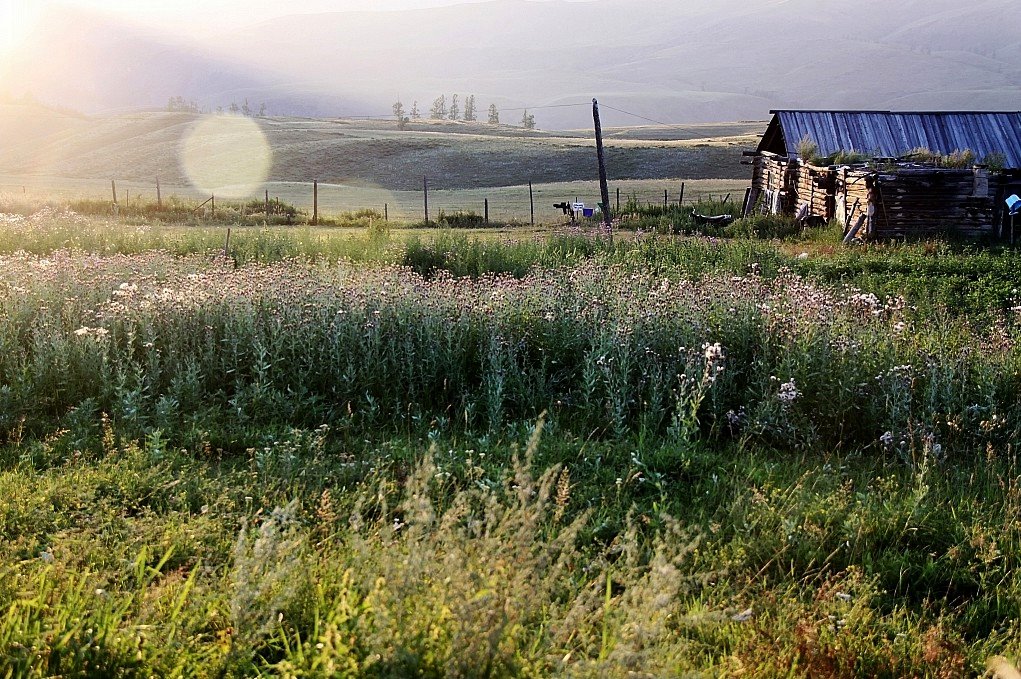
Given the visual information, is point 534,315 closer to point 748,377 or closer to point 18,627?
point 748,377

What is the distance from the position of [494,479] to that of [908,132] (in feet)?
86.6

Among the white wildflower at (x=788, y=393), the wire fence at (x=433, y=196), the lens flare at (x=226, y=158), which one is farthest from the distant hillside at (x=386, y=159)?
the white wildflower at (x=788, y=393)

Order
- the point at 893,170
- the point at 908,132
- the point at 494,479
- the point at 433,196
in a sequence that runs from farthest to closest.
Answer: the point at 433,196
the point at 908,132
the point at 893,170
the point at 494,479

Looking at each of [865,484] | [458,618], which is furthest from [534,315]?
[458,618]

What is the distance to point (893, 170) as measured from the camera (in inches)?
857

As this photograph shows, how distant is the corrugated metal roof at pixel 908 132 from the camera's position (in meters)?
26.8

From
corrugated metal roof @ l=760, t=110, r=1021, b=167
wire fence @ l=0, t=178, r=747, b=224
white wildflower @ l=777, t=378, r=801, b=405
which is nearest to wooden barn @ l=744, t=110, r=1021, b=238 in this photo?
corrugated metal roof @ l=760, t=110, r=1021, b=167

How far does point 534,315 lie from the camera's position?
8.05m

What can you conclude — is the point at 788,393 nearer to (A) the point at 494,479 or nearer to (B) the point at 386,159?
(A) the point at 494,479

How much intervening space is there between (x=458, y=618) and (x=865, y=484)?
3501mm

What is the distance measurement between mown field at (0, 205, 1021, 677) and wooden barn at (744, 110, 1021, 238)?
12.5m

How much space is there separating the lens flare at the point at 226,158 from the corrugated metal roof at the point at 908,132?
34.9 m

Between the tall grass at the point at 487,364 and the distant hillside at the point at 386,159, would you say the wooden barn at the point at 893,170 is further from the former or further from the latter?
the distant hillside at the point at 386,159

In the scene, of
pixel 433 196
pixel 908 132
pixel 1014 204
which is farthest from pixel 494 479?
pixel 433 196
